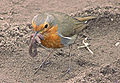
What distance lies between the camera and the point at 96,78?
16.6 ft

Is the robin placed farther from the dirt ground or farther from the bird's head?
the dirt ground

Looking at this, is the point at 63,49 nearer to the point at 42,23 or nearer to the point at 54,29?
the point at 54,29

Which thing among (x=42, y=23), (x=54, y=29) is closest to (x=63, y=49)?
(x=54, y=29)

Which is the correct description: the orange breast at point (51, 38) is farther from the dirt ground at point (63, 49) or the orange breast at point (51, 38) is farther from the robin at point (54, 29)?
the dirt ground at point (63, 49)

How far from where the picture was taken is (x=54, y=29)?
16.8 feet

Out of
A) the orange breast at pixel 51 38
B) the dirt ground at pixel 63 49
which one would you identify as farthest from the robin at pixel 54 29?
the dirt ground at pixel 63 49

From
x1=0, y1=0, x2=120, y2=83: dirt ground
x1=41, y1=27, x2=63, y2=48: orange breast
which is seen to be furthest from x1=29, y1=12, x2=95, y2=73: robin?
x1=0, y1=0, x2=120, y2=83: dirt ground

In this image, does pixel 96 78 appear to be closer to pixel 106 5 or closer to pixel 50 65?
pixel 50 65

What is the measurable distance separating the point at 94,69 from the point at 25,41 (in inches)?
69.5

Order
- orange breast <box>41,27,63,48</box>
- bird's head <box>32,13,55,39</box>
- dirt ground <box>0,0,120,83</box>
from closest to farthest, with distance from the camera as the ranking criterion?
bird's head <box>32,13,55,39</box>, orange breast <box>41,27,63,48</box>, dirt ground <box>0,0,120,83</box>

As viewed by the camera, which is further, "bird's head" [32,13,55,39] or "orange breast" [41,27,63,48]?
"orange breast" [41,27,63,48]

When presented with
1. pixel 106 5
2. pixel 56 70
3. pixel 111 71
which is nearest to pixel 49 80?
pixel 56 70

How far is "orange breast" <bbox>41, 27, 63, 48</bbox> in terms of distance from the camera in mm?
4993

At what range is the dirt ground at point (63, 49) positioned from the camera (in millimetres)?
5344
